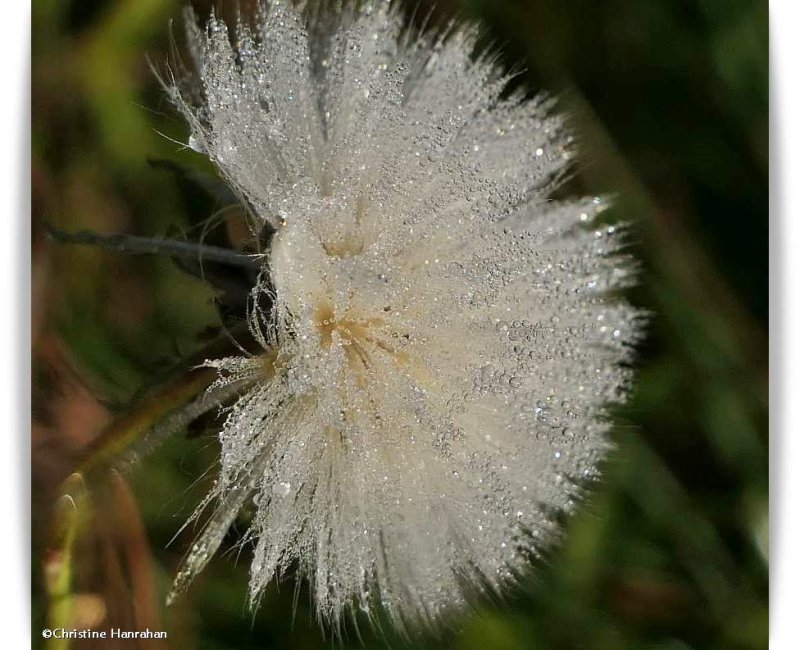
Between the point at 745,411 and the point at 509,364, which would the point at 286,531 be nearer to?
the point at 509,364

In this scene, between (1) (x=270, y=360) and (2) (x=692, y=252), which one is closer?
(1) (x=270, y=360)

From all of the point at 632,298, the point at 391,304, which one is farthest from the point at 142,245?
the point at 632,298

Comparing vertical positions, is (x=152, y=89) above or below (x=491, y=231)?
above

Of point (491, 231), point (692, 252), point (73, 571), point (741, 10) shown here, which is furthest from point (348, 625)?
point (741, 10)
